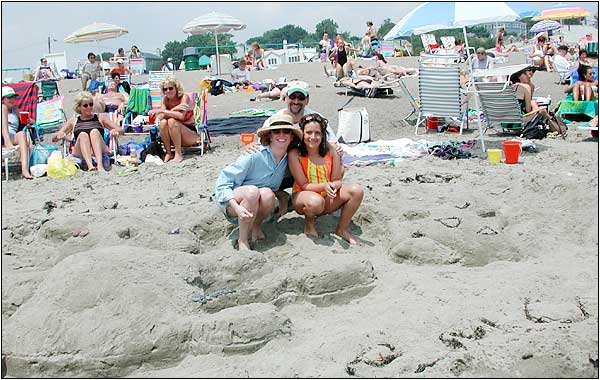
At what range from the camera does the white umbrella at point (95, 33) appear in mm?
19375

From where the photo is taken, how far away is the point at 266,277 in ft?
13.1

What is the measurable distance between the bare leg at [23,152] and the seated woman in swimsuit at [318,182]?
433 centimetres

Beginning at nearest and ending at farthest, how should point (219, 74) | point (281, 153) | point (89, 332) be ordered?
point (89, 332), point (281, 153), point (219, 74)

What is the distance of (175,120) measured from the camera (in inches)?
324

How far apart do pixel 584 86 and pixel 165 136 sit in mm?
7229

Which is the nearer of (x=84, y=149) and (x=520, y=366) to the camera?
(x=520, y=366)

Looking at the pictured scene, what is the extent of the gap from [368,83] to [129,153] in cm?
653

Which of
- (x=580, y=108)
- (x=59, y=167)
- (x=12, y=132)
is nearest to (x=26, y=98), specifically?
(x=12, y=132)

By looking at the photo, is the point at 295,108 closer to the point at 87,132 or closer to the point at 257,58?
the point at 87,132

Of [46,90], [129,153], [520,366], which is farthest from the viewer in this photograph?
[46,90]

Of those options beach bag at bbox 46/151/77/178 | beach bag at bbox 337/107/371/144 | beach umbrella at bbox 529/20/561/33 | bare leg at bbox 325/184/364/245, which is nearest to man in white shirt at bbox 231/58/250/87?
beach bag at bbox 337/107/371/144

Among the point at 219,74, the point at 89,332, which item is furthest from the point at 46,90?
the point at 89,332

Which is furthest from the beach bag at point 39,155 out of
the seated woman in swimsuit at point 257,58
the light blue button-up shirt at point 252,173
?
the seated woman in swimsuit at point 257,58

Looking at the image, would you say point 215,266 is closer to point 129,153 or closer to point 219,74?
point 129,153
